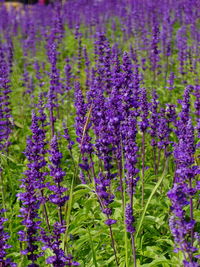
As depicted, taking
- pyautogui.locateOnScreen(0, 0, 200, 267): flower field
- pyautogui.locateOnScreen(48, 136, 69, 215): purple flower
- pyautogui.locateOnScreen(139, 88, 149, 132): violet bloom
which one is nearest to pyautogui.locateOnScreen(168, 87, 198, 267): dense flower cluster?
pyautogui.locateOnScreen(0, 0, 200, 267): flower field

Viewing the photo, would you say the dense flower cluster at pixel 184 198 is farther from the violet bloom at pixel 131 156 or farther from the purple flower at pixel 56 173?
the purple flower at pixel 56 173

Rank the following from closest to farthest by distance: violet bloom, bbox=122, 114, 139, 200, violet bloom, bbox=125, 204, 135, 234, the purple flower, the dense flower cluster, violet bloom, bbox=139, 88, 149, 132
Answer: the dense flower cluster
violet bloom, bbox=125, 204, 135, 234
the purple flower
violet bloom, bbox=122, 114, 139, 200
violet bloom, bbox=139, 88, 149, 132

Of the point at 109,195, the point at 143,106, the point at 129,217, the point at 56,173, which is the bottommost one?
the point at 109,195

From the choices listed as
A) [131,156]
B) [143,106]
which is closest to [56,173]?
[131,156]

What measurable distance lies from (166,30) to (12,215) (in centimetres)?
1008

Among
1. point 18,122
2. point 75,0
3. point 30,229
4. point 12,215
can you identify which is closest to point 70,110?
point 18,122

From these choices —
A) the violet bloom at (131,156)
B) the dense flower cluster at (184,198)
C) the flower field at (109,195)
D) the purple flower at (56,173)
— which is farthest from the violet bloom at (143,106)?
the purple flower at (56,173)

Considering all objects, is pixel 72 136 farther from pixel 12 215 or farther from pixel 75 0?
pixel 75 0

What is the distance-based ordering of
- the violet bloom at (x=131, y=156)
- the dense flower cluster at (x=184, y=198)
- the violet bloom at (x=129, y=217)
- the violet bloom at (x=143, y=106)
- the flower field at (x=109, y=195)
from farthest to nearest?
the violet bloom at (x=143, y=106) < the violet bloom at (x=131, y=156) < the flower field at (x=109, y=195) < the violet bloom at (x=129, y=217) < the dense flower cluster at (x=184, y=198)

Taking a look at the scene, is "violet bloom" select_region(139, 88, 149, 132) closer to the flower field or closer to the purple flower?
the flower field

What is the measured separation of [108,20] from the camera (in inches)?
911

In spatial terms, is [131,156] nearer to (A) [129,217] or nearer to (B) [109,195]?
(A) [129,217]

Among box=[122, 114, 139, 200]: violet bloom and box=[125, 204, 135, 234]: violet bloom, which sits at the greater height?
box=[122, 114, 139, 200]: violet bloom

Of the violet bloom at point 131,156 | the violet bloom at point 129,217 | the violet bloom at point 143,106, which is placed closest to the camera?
the violet bloom at point 129,217
